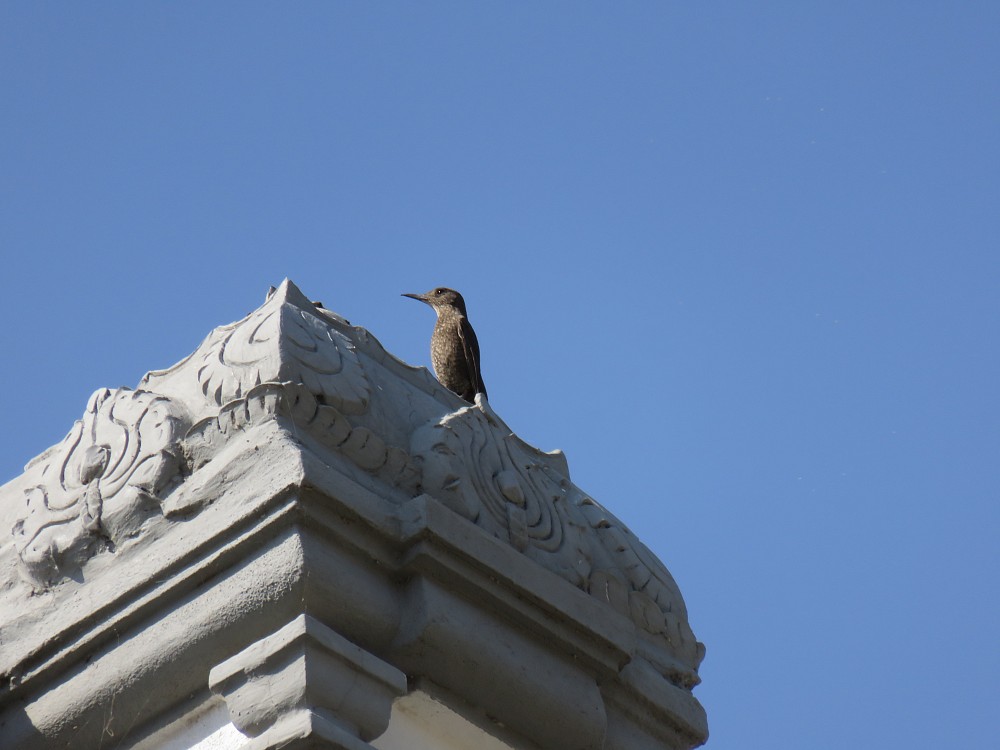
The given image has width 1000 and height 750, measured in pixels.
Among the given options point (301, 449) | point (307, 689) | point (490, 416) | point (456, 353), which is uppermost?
point (456, 353)

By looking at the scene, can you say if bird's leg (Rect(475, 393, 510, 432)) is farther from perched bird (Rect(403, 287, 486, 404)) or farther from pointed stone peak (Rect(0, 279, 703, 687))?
perched bird (Rect(403, 287, 486, 404))

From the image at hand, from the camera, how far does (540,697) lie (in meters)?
2.92

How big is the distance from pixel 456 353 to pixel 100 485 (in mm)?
5196

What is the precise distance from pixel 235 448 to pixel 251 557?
0.68 feet

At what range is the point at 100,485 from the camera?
119 inches

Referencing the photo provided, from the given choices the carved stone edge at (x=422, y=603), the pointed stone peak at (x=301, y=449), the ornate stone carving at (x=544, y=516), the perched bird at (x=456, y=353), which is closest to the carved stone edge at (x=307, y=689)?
the carved stone edge at (x=422, y=603)

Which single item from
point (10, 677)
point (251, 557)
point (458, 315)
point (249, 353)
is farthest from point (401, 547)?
point (458, 315)

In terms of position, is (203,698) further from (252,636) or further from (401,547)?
(401,547)

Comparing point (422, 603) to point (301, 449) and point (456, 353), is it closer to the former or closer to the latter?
point (301, 449)

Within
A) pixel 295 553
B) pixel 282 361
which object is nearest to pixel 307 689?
pixel 295 553

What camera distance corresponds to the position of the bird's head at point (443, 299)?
30.3 ft

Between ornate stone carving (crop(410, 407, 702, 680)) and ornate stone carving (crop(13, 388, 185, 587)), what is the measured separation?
0.46 metres

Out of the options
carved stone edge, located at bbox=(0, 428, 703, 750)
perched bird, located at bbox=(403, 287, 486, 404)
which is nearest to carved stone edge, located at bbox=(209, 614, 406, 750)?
carved stone edge, located at bbox=(0, 428, 703, 750)

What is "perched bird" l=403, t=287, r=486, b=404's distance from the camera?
7818 millimetres
